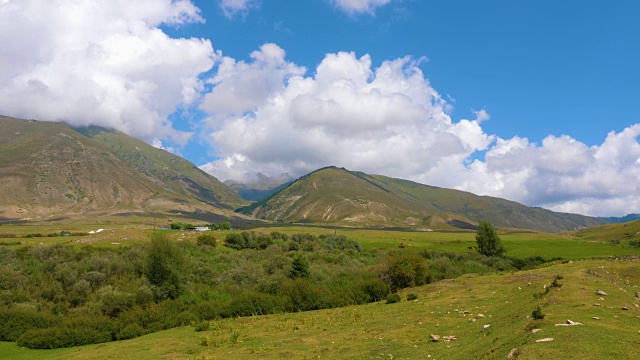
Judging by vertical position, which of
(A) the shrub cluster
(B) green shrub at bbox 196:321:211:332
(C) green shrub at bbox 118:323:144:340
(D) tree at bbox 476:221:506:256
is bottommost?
(C) green shrub at bbox 118:323:144:340

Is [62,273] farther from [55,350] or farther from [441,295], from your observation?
[441,295]

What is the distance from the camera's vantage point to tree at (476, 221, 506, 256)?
309ft

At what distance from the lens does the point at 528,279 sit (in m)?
41.8

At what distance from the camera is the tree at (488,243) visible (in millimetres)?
94031

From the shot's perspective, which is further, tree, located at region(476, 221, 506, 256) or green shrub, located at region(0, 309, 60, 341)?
tree, located at region(476, 221, 506, 256)

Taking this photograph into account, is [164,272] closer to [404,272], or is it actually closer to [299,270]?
[299,270]

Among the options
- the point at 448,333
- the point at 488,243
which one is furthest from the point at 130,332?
the point at 488,243

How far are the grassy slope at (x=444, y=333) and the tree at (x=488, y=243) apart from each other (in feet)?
180

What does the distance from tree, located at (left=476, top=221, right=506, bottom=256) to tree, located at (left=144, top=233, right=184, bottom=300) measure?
74343 mm

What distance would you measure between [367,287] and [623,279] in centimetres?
2778

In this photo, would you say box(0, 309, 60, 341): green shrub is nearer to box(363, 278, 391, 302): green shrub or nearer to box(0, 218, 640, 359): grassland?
box(0, 218, 640, 359): grassland

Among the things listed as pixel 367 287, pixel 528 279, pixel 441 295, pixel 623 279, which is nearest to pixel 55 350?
pixel 367 287

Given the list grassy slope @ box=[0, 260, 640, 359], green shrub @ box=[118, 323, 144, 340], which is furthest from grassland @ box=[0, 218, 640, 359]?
green shrub @ box=[118, 323, 144, 340]

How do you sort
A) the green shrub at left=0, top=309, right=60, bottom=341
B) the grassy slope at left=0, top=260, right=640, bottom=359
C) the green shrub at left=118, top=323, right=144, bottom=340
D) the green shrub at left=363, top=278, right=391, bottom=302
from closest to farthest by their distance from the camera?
1. the grassy slope at left=0, top=260, right=640, bottom=359
2. the green shrub at left=0, top=309, right=60, bottom=341
3. the green shrub at left=118, top=323, right=144, bottom=340
4. the green shrub at left=363, top=278, right=391, bottom=302
